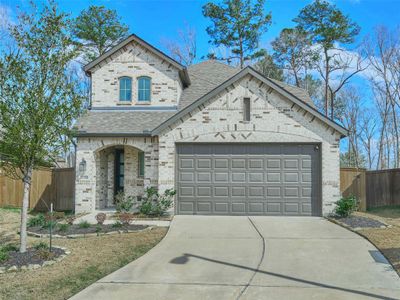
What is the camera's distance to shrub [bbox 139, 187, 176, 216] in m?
14.3

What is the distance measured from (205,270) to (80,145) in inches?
391

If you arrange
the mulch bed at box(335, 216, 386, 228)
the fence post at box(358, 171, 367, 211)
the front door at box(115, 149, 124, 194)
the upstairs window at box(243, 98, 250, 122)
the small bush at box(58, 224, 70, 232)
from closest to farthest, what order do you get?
the small bush at box(58, 224, 70, 232) → the mulch bed at box(335, 216, 386, 228) → the upstairs window at box(243, 98, 250, 122) → the fence post at box(358, 171, 367, 211) → the front door at box(115, 149, 124, 194)

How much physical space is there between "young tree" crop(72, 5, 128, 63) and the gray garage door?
767 inches

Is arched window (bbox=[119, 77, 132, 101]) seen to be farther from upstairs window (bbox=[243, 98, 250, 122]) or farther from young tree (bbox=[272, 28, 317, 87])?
young tree (bbox=[272, 28, 317, 87])

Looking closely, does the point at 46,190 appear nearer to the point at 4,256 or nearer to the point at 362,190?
the point at 4,256

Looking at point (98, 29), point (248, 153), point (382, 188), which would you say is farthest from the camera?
point (98, 29)

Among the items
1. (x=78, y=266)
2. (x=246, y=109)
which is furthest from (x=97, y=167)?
(x=78, y=266)

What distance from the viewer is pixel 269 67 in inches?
1401

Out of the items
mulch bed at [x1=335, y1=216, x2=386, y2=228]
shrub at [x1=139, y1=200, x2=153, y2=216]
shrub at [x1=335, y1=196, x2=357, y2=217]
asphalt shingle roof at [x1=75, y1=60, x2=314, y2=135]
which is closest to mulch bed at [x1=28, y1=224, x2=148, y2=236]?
shrub at [x1=139, y1=200, x2=153, y2=216]

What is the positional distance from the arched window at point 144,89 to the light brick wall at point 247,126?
10.5ft

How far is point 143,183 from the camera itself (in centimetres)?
1656

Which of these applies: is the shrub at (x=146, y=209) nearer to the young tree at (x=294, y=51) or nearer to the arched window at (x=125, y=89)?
the arched window at (x=125, y=89)

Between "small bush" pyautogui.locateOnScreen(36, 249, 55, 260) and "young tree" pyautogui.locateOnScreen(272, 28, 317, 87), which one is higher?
"young tree" pyautogui.locateOnScreen(272, 28, 317, 87)

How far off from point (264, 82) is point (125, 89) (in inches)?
248
